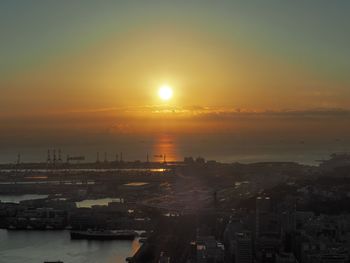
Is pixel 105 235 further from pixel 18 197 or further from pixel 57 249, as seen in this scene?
pixel 18 197

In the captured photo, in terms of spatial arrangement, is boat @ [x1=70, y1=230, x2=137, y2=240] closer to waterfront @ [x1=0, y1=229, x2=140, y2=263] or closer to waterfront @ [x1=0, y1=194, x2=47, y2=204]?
waterfront @ [x1=0, y1=229, x2=140, y2=263]

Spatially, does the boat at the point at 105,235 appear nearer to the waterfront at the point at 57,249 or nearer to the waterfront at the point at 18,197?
the waterfront at the point at 57,249

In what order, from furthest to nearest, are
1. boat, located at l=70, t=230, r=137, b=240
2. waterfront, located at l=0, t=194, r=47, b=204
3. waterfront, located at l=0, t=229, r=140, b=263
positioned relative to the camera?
waterfront, located at l=0, t=194, r=47, b=204 → boat, located at l=70, t=230, r=137, b=240 → waterfront, located at l=0, t=229, r=140, b=263

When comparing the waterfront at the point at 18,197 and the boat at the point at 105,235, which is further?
the waterfront at the point at 18,197

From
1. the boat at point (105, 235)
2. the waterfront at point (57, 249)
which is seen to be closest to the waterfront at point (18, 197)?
the waterfront at point (57, 249)

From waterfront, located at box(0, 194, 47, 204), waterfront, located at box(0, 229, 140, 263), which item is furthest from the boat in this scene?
waterfront, located at box(0, 194, 47, 204)

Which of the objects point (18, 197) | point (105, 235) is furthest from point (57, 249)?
point (18, 197)
